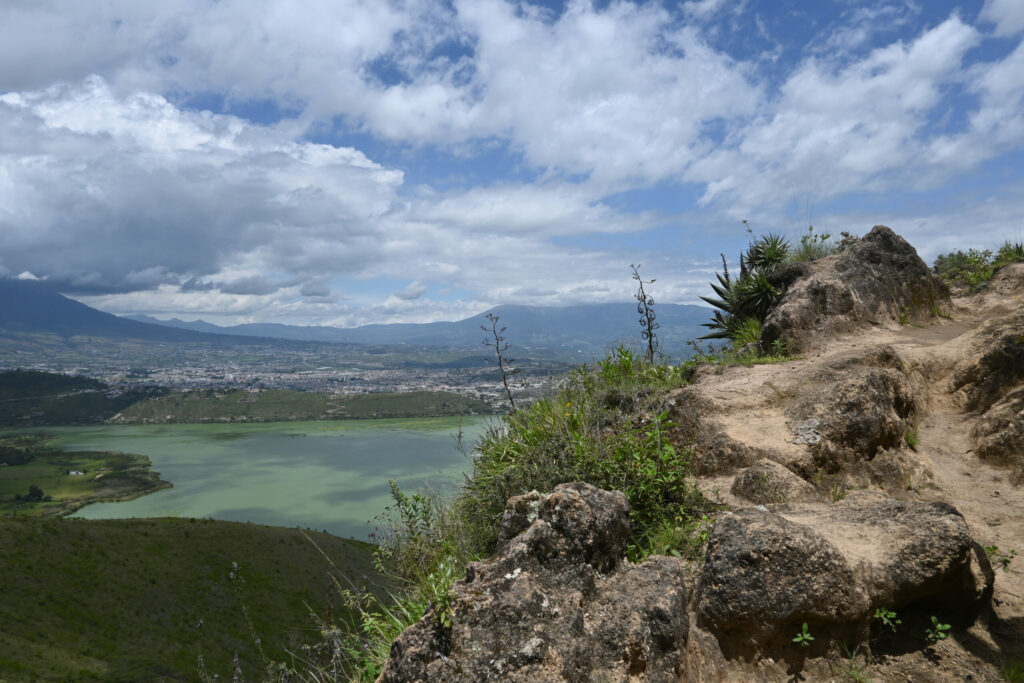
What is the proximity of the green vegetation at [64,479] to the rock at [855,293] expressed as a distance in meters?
108

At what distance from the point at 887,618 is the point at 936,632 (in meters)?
0.35

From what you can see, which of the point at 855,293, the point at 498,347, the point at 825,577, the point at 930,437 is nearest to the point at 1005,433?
the point at 930,437

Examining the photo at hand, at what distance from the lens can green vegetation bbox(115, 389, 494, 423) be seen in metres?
160

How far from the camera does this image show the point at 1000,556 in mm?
4641

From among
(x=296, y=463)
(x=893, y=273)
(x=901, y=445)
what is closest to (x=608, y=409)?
(x=901, y=445)

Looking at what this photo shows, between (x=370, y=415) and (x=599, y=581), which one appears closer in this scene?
(x=599, y=581)

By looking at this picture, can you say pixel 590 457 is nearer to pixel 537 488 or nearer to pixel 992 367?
pixel 537 488

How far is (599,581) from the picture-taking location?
4031mm

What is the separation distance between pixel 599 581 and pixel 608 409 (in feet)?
13.4

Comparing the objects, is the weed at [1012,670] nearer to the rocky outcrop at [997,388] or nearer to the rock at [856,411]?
→ the rock at [856,411]

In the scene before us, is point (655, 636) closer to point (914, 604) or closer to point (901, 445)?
point (914, 604)

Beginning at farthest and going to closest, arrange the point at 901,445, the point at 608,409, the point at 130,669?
the point at 130,669
the point at 608,409
the point at 901,445

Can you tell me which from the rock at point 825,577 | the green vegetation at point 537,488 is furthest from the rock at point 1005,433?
the green vegetation at point 537,488

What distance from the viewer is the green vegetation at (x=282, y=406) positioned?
16000 cm
